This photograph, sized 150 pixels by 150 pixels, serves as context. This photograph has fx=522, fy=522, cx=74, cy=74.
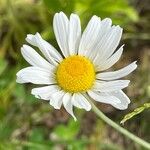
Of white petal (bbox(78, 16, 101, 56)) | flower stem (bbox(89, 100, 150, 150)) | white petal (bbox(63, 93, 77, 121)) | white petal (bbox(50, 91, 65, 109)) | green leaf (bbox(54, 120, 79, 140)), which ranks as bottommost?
green leaf (bbox(54, 120, 79, 140))

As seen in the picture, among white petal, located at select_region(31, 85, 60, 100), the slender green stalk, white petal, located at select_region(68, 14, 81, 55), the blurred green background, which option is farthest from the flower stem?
the blurred green background

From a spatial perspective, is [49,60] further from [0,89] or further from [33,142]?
[33,142]

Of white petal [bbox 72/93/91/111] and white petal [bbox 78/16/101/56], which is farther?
Result: white petal [bbox 78/16/101/56]

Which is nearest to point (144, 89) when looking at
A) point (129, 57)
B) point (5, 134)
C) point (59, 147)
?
point (129, 57)

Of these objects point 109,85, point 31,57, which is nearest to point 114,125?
point 109,85

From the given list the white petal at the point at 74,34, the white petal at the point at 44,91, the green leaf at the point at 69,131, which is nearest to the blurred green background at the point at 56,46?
the green leaf at the point at 69,131

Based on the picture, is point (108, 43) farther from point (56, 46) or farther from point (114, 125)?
point (56, 46)

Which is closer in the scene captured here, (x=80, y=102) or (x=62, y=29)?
(x=80, y=102)

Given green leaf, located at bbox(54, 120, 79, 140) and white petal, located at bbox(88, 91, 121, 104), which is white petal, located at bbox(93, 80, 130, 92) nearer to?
white petal, located at bbox(88, 91, 121, 104)

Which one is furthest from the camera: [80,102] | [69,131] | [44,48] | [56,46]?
[56,46]
